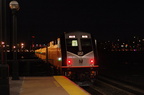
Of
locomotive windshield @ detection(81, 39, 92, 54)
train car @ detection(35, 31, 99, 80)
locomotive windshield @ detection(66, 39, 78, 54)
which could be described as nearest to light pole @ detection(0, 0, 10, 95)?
train car @ detection(35, 31, 99, 80)

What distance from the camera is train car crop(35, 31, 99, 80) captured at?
14797 mm

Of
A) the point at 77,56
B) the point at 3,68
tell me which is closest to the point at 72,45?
the point at 77,56

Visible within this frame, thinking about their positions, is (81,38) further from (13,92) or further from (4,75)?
(4,75)

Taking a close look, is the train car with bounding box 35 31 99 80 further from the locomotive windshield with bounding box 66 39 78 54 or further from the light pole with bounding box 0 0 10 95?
Answer: the light pole with bounding box 0 0 10 95

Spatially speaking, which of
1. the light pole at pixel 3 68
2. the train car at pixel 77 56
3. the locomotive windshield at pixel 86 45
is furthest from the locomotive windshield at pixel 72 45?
the light pole at pixel 3 68

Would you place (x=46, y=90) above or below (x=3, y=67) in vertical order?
below

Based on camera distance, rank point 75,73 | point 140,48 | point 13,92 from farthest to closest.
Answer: point 140,48
point 75,73
point 13,92

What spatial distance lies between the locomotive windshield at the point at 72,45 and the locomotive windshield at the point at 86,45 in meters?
0.42

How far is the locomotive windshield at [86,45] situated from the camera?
15.2 metres

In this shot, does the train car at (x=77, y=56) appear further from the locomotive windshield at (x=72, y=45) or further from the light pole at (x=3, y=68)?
the light pole at (x=3, y=68)

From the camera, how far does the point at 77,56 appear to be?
49.0 ft

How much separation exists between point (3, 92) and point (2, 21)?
6.88 feet

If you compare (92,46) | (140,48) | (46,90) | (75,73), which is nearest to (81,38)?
(92,46)

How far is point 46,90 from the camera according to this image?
9586 mm
